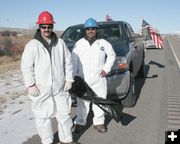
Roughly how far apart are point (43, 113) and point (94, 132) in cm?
136

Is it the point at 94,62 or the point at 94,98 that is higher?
the point at 94,62

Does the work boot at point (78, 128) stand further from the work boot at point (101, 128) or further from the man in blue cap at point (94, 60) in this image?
the work boot at point (101, 128)

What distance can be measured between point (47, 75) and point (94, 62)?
117cm

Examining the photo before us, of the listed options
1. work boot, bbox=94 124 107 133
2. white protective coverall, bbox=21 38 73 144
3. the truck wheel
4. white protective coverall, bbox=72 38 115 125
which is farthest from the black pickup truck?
white protective coverall, bbox=21 38 73 144

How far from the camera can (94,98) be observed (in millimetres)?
5773

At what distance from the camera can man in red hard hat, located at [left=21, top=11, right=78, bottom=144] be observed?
4652mm

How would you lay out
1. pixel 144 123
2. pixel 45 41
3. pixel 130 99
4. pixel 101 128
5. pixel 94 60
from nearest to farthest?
1. pixel 45 41
2. pixel 94 60
3. pixel 101 128
4. pixel 144 123
5. pixel 130 99

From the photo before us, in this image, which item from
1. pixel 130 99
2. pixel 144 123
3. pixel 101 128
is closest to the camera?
pixel 101 128

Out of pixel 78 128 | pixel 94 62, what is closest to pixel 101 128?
pixel 78 128

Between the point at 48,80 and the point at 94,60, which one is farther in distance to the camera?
the point at 94,60

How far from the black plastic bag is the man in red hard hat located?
0.80m

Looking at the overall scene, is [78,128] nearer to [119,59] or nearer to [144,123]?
[144,123]

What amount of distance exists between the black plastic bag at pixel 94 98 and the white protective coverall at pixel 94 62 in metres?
0.07

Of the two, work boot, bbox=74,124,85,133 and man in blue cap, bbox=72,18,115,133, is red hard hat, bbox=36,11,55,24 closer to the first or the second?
man in blue cap, bbox=72,18,115,133
